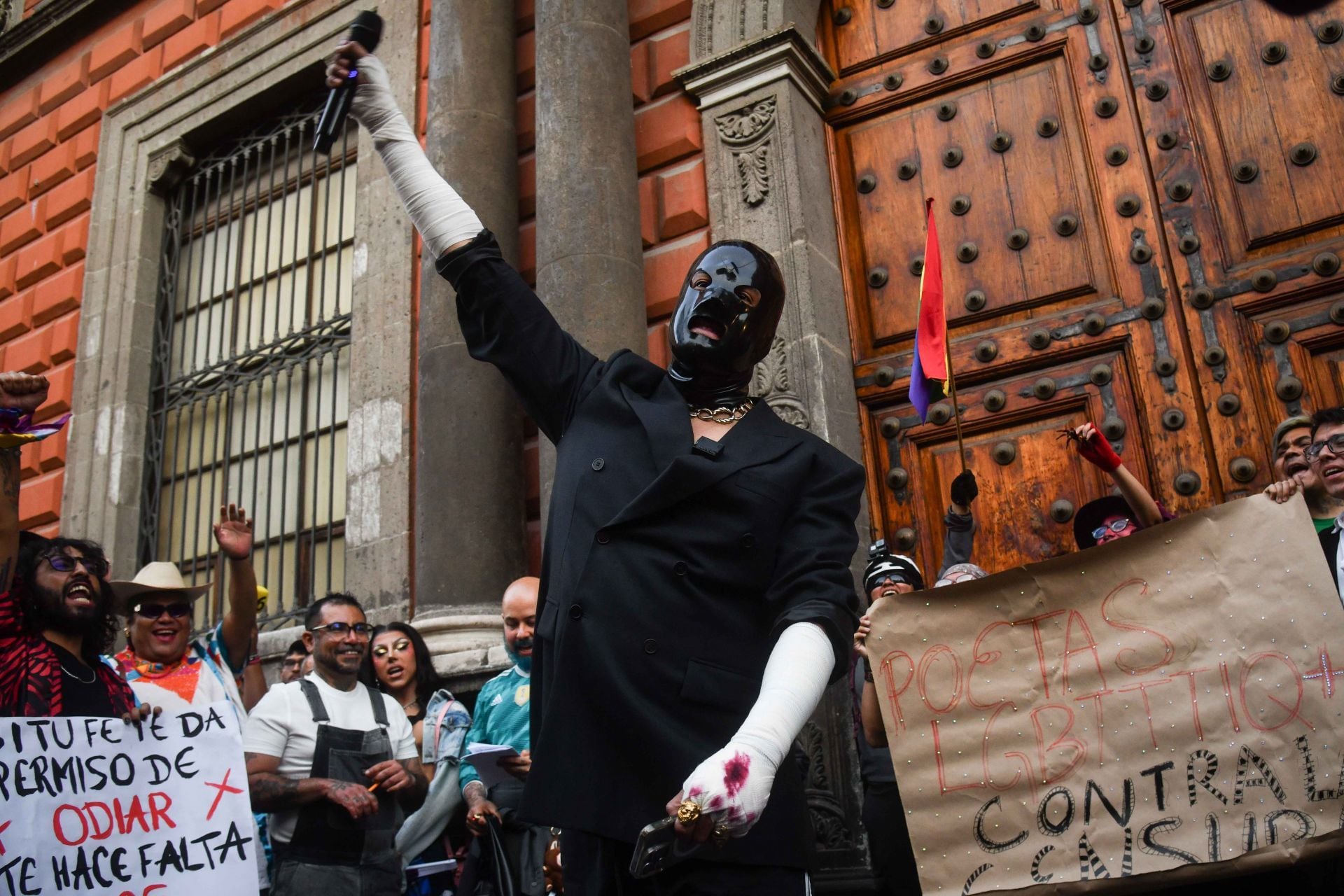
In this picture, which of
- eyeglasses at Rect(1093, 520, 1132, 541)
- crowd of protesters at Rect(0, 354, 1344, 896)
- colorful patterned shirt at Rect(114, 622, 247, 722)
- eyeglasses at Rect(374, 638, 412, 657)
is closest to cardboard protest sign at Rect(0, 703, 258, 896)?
crowd of protesters at Rect(0, 354, 1344, 896)

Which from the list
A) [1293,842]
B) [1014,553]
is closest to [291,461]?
[1014,553]

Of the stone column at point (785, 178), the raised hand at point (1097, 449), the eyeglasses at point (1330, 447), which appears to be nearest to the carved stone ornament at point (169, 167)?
the stone column at point (785, 178)

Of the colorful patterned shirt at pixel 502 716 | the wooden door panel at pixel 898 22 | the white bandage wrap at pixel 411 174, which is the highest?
the wooden door panel at pixel 898 22

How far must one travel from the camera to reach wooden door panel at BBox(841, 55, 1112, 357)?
16.4 feet

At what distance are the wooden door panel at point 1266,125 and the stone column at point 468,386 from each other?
343 centimetres

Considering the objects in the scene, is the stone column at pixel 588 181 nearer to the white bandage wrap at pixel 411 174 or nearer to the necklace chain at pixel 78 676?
the necklace chain at pixel 78 676

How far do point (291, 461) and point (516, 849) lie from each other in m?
4.38

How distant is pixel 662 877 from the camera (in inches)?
75.6

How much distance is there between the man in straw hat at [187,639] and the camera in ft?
13.6

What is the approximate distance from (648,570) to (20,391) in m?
1.71

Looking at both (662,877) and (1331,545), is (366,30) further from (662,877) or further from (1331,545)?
(1331,545)

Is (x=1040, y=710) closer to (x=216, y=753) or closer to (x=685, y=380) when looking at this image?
(x=685, y=380)

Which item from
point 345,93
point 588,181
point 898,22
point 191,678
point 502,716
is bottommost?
point 502,716

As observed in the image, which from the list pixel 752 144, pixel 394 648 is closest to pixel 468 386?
pixel 394 648
